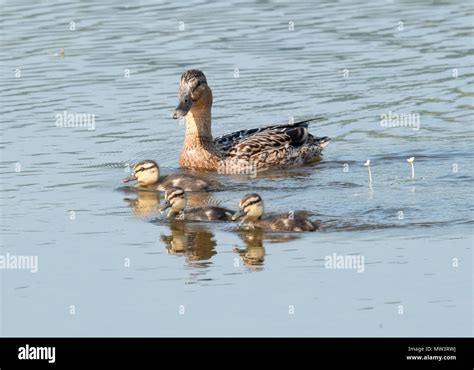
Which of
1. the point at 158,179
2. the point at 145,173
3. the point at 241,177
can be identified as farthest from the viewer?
the point at 241,177

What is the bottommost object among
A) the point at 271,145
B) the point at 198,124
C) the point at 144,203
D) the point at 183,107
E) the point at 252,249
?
the point at 252,249

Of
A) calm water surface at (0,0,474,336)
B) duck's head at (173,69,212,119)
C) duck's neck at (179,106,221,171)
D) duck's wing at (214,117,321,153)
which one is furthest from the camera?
duck's head at (173,69,212,119)

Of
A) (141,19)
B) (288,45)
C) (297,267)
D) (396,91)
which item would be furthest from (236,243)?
(141,19)

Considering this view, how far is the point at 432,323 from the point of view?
11242 mm

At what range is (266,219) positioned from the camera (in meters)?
14.6

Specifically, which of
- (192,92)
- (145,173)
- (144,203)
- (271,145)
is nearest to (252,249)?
(144,203)

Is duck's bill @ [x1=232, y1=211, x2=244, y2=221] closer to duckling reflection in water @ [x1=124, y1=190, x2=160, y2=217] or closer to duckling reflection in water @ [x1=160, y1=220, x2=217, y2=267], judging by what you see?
duckling reflection in water @ [x1=160, y1=220, x2=217, y2=267]

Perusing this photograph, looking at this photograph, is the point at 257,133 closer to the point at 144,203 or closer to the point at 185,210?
the point at 144,203

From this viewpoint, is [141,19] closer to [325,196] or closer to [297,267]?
[325,196]

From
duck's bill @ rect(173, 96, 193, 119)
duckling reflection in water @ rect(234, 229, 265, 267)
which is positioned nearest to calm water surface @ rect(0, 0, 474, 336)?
duckling reflection in water @ rect(234, 229, 265, 267)

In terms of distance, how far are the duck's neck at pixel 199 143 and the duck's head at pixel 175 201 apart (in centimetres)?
256

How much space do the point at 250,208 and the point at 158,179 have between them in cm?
255

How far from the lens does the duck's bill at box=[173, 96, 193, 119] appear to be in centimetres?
1781

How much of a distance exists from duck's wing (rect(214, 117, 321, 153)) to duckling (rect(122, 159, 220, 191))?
1175mm
